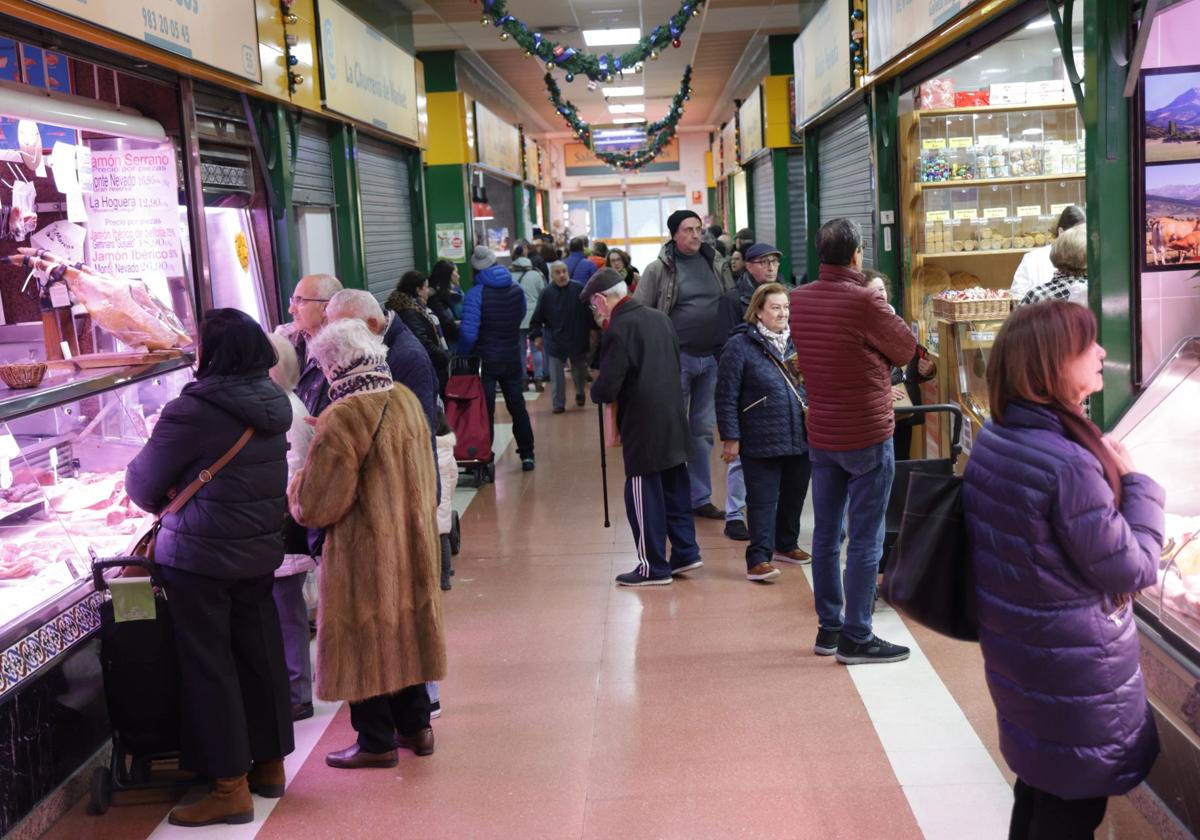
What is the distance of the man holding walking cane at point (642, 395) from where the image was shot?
228 inches

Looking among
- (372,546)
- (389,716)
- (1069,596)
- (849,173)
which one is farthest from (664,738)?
(849,173)

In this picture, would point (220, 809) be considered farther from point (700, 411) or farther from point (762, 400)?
point (700, 411)

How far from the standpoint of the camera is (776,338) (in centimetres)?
581

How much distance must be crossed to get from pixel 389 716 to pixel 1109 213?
3.09 m

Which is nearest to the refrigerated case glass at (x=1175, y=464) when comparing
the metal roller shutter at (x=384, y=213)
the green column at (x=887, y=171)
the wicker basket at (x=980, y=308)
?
the wicker basket at (x=980, y=308)

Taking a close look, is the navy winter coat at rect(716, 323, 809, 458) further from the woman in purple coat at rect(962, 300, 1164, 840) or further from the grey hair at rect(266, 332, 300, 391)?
the woman in purple coat at rect(962, 300, 1164, 840)

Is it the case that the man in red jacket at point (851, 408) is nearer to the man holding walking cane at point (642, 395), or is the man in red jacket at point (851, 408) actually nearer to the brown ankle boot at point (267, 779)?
the man holding walking cane at point (642, 395)

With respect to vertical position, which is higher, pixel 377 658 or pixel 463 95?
pixel 463 95

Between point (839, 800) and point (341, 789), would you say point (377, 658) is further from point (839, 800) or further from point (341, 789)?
point (839, 800)

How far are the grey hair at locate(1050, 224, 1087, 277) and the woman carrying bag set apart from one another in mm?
3397

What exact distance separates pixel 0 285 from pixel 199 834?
2.49 m

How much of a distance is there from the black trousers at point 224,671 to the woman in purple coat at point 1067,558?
2.31 m

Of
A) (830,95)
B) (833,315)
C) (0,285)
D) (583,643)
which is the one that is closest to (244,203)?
(0,285)

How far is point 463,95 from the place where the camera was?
13.7 meters
